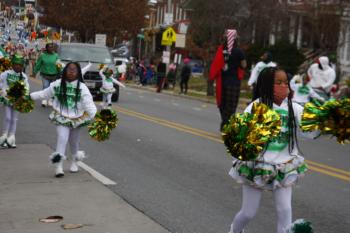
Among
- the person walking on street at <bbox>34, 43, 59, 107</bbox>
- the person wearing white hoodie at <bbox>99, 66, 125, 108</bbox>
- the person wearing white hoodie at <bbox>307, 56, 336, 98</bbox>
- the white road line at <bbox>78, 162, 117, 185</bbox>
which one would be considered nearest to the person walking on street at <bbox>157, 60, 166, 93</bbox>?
the person wearing white hoodie at <bbox>99, 66, 125, 108</bbox>

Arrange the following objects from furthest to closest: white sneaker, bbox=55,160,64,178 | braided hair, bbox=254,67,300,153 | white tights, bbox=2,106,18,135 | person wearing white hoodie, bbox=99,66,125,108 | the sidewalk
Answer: person wearing white hoodie, bbox=99,66,125,108 < white tights, bbox=2,106,18,135 < white sneaker, bbox=55,160,64,178 < the sidewalk < braided hair, bbox=254,67,300,153

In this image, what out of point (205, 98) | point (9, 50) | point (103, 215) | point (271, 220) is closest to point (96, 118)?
point (103, 215)

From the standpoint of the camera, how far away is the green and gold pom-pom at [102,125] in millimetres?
8711

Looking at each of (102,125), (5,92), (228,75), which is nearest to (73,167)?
(102,125)

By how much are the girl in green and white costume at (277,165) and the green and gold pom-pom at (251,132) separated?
0.16m

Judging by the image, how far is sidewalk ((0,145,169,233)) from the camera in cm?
679

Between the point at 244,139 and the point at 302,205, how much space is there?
321 centimetres

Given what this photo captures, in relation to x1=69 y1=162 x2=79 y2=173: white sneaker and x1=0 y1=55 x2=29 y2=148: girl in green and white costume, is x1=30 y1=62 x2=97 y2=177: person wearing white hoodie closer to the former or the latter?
x1=69 y1=162 x2=79 y2=173: white sneaker

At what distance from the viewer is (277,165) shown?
5.56 meters

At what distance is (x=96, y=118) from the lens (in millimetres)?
8844

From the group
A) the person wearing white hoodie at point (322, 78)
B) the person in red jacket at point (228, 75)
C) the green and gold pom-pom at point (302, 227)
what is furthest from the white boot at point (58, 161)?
the person wearing white hoodie at point (322, 78)

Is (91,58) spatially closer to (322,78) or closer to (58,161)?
(322,78)

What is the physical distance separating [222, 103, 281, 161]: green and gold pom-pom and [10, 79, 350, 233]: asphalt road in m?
1.75

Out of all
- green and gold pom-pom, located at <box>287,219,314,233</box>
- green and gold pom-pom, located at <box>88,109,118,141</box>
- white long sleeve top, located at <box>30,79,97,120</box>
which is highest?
white long sleeve top, located at <box>30,79,97,120</box>
